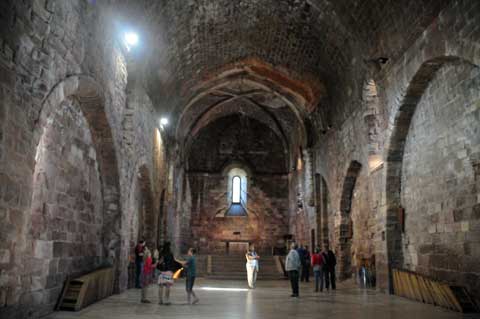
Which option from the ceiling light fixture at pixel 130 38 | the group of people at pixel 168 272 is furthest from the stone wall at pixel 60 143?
the group of people at pixel 168 272

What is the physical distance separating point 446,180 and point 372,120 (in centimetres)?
395

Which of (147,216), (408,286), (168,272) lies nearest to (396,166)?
(408,286)

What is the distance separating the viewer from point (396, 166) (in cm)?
1114

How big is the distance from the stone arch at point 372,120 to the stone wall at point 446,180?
1.44 m

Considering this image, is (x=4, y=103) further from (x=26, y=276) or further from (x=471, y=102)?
(x=471, y=102)

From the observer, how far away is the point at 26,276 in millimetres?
6281

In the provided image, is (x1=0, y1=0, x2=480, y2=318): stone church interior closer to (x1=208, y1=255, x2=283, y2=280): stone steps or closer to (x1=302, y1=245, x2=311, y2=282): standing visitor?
(x1=208, y1=255, x2=283, y2=280): stone steps

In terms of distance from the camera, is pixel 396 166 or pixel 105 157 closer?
pixel 105 157

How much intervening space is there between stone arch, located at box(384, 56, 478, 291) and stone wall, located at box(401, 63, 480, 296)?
0.54ft

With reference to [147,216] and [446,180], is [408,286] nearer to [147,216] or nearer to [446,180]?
[446,180]

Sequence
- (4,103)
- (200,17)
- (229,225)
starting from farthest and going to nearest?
(229,225), (200,17), (4,103)

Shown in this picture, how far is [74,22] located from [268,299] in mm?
6798

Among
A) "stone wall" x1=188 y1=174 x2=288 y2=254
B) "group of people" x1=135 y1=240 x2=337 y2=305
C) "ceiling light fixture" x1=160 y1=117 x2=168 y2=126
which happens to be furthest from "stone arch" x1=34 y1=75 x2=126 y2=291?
"stone wall" x1=188 y1=174 x2=288 y2=254

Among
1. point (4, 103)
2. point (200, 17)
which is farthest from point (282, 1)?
point (4, 103)
